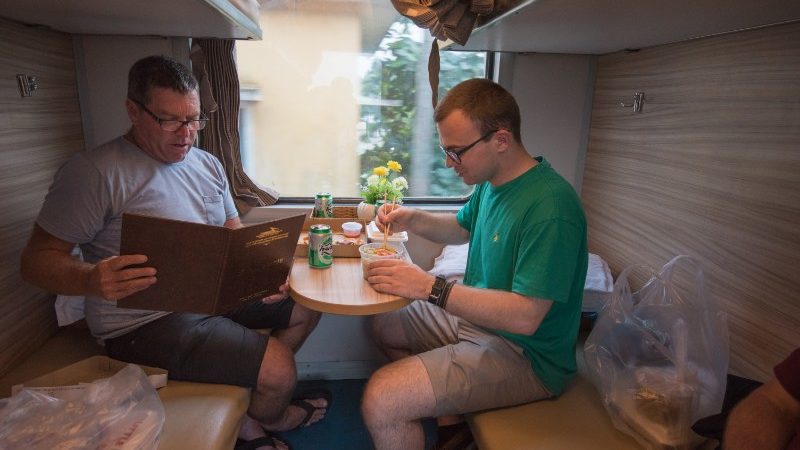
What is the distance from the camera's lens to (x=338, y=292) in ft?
5.28

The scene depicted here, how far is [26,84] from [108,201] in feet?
2.33

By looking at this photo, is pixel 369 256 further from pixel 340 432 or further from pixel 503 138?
pixel 340 432

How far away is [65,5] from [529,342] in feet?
6.48

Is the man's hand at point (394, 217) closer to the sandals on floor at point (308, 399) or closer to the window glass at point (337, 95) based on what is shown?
the window glass at point (337, 95)

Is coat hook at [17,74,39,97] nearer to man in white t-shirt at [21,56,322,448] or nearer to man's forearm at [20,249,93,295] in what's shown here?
man in white t-shirt at [21,56,322,448]

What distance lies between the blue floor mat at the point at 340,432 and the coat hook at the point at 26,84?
1.86 metres

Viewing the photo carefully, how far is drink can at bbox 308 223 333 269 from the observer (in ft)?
5.93

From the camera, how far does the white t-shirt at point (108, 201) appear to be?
1.56 metres

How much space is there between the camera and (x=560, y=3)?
4.61 feet

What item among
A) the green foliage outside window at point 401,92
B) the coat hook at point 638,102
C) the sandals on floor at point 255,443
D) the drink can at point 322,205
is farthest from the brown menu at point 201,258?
the coat hook at point 638,102

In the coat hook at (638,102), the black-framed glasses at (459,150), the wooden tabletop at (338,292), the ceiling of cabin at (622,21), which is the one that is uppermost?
the ceiling of cabin at (622,21)

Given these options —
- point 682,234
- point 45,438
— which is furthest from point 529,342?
point 45,438

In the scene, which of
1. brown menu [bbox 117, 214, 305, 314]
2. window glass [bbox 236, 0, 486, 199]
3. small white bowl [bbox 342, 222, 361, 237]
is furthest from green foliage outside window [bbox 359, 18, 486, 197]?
brown menu [bbox 117, 214, 305, 314]

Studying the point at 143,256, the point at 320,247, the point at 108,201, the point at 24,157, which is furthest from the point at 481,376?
the point at 24,157
